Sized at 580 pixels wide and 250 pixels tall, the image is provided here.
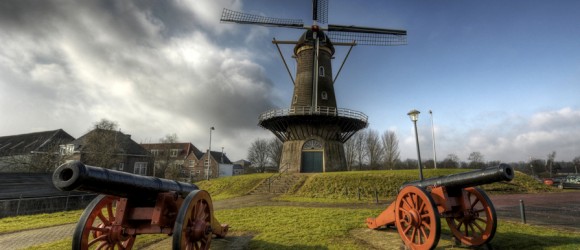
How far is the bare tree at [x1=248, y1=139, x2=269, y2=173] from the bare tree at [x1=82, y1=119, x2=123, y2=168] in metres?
38.3

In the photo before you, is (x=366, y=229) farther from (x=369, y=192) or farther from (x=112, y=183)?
(x=369, y=192)

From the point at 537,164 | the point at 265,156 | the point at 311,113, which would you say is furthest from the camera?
the point at 537,164

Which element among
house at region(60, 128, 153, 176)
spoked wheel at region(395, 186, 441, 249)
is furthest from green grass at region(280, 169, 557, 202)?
house at region(60, 128, 153, 176)

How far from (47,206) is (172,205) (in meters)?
18.2

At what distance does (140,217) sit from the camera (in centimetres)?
516

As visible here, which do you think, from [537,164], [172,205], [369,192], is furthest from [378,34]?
[537,164]

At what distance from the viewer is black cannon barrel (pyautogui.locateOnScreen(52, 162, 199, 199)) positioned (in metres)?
3.97

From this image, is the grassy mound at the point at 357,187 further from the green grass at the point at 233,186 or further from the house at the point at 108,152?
the house at the point at 108,152

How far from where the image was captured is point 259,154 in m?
72.8

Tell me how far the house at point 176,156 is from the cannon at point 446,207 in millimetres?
43835

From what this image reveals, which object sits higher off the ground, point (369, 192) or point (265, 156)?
point (265, 156)

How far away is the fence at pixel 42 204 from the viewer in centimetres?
1583

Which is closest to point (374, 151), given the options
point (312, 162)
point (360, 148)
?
point (360, 148)

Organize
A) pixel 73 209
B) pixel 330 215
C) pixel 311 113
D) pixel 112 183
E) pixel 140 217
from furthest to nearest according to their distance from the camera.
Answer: pixel 311 113
pixel 73 209
pixel 330 215
pixel 140 217
pixel 112 183
